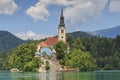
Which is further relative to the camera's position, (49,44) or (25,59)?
(49,44)

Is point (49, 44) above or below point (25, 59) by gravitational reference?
above

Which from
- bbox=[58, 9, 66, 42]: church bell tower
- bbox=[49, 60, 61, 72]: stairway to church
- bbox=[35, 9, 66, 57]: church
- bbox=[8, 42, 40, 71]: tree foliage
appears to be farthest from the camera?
bbox=[58, 9, 66, 42]: church bell tower

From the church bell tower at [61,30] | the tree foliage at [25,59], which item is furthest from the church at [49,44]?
the tree foliage at [25,59]

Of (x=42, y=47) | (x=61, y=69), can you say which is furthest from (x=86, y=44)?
(x=61, y=69)

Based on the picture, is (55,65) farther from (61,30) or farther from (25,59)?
(61,30)

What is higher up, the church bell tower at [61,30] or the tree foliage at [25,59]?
the church bell tower at [61,30]

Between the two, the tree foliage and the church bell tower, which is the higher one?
the church bell tower

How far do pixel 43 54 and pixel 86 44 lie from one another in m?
40.2

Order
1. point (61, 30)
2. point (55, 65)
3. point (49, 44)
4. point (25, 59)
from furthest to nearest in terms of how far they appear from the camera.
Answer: point (61, 30) → point (49, 44) → point (55, 65) → point (25, 59)

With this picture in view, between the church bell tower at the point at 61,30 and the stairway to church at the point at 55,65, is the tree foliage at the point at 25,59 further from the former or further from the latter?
the church bell tower at the point at 61,30

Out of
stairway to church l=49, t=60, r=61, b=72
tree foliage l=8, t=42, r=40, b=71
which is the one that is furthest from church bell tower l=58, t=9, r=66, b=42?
tree foliage l=8, t=42, r=40, b=71

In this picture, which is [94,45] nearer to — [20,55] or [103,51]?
[103,51]

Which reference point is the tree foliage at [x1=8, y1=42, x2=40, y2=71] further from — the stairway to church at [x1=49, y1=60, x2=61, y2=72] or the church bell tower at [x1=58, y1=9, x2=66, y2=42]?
the church bell tower at [x1=58, y1=9, x2=66, y2=42]

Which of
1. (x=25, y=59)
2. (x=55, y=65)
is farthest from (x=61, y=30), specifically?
(x=25, y=59)
